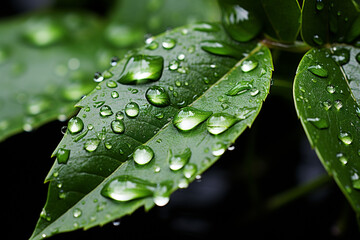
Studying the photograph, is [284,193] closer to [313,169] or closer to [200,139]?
[313,169]

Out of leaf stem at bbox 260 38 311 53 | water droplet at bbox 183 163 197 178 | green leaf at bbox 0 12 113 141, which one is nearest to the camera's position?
water droplet at bbox 183 163 197 178

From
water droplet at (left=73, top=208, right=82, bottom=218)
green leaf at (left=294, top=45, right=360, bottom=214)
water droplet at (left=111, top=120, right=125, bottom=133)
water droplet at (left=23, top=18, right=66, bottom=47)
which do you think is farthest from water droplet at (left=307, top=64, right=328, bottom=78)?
water droplet at (left=23, top=18, right=66, bottom=47)

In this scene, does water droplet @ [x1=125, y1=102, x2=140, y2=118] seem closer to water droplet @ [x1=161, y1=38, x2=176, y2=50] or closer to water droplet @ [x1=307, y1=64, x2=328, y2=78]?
water droplet @ [x1=161, y1=38, x2=176, y2=50]

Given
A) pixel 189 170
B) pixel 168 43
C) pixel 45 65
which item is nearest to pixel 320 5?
pixel 168 43

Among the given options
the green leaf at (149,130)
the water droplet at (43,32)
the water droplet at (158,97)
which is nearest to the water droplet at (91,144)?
the green leaf at (149,130)

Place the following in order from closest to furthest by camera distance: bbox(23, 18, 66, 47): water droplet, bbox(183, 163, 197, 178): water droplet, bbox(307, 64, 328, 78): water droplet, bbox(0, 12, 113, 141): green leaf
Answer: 1. bbox(183, 163, 197, 178): water droplet
2. bbox(307, 64, 328, 78): water droplet
3. bbox(0, 12, 113, 141): green leaf
4. bbox(23, 18, 66, 47): water droplet

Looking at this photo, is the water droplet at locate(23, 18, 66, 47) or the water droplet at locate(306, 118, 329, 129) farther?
the water droplet at locate(23, 18, 66, 47)

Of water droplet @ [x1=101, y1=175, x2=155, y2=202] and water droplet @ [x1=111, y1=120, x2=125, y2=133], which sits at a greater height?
water droplet @ [x1=111, y1=120, x2=125, y2=133]

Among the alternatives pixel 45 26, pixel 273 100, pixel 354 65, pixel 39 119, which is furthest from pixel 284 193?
pixel 45 26
